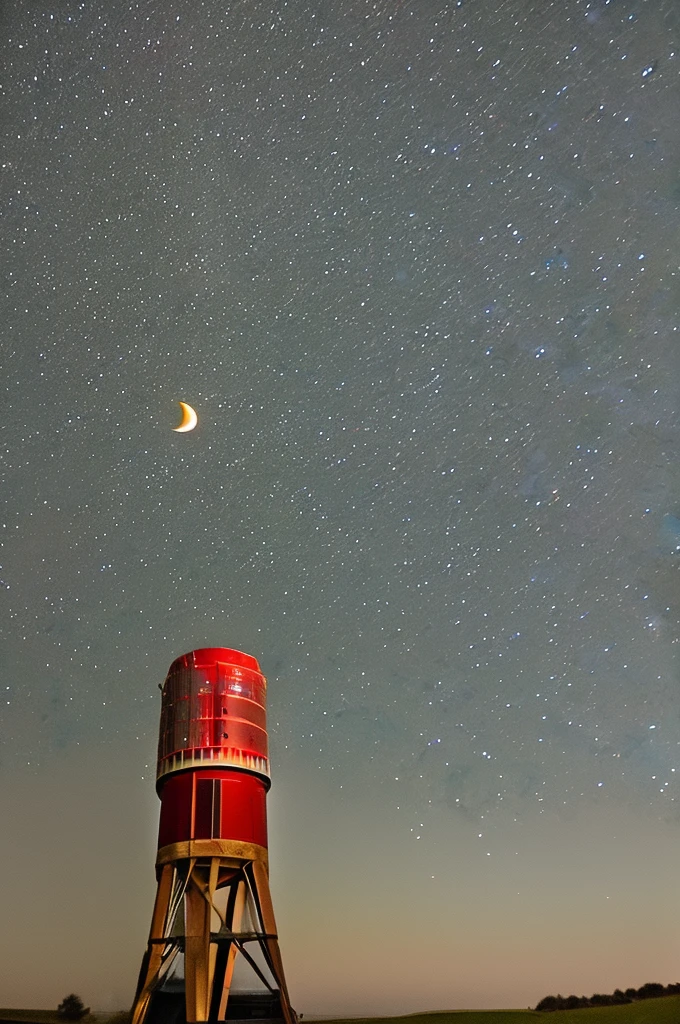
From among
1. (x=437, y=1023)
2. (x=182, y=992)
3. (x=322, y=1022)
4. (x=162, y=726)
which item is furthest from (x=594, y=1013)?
(x=162, y=726)

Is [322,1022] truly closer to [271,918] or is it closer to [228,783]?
[271,918]

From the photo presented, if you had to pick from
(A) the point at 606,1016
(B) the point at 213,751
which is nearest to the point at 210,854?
(B) the point at 213,751

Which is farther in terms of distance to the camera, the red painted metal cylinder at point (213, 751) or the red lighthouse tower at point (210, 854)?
the red painted metal cylinder at point (213, 751)

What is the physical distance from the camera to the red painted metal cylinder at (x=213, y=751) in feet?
44.3

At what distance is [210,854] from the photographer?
12984 millimetres

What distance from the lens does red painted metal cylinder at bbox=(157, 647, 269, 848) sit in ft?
44.3

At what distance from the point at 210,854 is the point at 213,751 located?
6.18 ft

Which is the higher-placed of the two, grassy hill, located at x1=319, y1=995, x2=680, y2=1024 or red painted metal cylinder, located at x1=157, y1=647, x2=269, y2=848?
red painted metal cylinder, located at x1=157, y1=647, x2=269, y2=848

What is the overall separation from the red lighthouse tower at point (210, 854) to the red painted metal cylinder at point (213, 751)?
0.8 inches

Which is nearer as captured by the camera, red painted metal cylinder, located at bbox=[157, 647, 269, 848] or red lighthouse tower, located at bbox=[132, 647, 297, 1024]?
red lighthouse tower, located at bbox=[132, 647, 297, 1024]

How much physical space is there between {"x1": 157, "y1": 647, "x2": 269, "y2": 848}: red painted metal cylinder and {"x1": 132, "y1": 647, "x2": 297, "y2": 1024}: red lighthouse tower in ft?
0.07

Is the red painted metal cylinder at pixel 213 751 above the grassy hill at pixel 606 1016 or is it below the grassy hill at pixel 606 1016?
above

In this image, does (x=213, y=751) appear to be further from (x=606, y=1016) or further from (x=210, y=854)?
(x=606, y=1016)

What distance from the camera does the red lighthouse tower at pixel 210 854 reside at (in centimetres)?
1256
